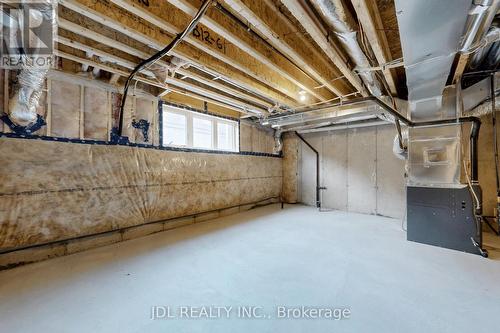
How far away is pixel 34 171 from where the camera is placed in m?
2.33

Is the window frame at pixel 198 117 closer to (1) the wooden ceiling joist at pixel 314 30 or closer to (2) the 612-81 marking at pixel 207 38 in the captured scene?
(2) the 612-81 marking at pixel 207 38

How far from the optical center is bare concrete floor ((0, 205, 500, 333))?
140cm

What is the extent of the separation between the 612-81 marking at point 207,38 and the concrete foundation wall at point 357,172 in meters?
3.92

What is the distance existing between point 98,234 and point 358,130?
538cm

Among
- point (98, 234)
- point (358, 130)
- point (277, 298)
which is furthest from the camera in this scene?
point (358, 130)

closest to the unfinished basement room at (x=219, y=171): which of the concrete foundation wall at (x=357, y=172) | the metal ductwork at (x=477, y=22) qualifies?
the metal ductwork at (x=477, y=22)

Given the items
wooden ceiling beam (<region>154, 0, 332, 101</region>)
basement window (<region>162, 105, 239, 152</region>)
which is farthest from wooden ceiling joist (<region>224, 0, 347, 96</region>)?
basement window (<region>162, 105, 239, 152</region>)

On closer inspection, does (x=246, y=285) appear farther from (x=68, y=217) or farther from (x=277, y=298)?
(x=68, y=217)

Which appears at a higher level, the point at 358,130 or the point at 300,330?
the point at 358,130

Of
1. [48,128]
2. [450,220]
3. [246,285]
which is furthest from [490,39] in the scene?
[48,128]

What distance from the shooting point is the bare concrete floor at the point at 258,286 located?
1.40 m

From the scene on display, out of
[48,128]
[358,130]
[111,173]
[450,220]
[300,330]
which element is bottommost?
[300,330]

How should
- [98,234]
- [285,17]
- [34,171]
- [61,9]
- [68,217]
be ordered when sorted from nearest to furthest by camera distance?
[61,9] → [285,17] → [34,171] → [68,217] → [98,234]

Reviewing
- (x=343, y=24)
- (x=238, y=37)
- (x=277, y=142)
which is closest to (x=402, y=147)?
(x=343, y=24)
